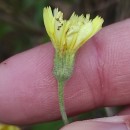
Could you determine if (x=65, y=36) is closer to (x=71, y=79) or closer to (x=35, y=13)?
(x=71, y=79)

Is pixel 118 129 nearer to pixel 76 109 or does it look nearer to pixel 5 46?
pixel 76 109

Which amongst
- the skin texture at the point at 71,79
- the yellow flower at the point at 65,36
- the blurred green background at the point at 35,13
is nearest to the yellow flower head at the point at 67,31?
the yellow flower at the point at 65,36

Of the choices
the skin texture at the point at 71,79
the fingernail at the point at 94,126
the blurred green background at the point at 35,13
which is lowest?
the fingernail at the point at 94,126

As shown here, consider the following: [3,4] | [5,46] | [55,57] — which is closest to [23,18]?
[3,4]

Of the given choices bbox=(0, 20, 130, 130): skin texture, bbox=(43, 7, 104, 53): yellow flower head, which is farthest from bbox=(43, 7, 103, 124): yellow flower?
bbox=(0, 20, 130, 130): skin texture

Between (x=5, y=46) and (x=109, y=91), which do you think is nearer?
(x=109, y=91)

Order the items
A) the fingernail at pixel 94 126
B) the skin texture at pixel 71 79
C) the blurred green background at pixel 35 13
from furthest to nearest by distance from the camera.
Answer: the blurred green background at pixel 35 13 → the skin texture at pixel 71 79 → the fingernail at pixel 94 126

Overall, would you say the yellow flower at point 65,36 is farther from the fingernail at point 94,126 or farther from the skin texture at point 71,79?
the skin texture at point 71,79
